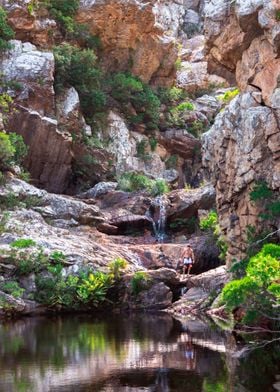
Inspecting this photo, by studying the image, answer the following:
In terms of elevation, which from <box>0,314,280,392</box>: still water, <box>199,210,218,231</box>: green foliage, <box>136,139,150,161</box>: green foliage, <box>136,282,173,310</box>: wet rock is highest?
<box>136,139,150,161</box>: green foliage

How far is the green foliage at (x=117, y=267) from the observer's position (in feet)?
79.0

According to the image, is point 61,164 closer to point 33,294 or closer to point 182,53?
point 33,294

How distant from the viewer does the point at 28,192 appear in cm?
2842

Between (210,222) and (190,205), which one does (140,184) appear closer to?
(190,205)

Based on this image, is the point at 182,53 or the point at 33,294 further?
the point at 182,53

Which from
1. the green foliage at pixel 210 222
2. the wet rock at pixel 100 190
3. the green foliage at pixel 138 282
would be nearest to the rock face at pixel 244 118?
the green foliage at pixel 138 282

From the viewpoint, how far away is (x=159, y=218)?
104 ft

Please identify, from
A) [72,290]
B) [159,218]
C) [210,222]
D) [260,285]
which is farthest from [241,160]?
[159,218]

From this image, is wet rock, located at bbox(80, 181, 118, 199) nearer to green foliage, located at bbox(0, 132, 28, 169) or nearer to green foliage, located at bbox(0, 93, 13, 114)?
green foliage, located at bbox(0, 132, 28, 169)

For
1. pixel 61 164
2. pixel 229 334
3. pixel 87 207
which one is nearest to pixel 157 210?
pixel 87 207

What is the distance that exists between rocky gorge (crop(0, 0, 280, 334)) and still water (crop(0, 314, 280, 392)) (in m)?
4.05

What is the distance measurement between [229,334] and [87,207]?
48.3ft

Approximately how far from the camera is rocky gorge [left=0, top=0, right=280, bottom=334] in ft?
67.8

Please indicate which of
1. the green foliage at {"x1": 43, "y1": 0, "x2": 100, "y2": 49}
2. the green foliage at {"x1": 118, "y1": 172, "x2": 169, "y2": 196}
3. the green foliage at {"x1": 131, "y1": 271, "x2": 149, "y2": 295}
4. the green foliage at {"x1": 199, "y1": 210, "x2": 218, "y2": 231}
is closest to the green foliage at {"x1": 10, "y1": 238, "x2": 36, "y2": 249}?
the green foliage at {"x1": 131, "y1": 271, "x2": 149, "y2": 295}
